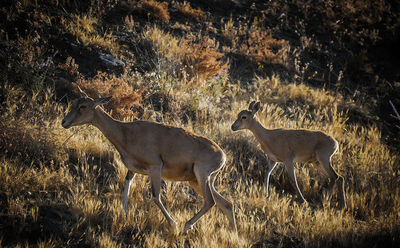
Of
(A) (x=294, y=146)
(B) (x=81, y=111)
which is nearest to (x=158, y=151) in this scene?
(B) (x=81, y=111)

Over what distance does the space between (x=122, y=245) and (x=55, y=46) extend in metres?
8.10

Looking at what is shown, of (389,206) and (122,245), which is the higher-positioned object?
(389,206)

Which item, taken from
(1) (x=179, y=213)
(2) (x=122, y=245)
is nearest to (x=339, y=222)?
(1) (x=179, y=213)

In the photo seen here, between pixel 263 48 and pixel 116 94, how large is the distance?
27.2 ft

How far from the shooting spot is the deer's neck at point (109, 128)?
256 inches

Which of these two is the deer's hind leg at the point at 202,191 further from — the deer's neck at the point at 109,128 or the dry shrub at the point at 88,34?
the dry shrub at the point at 88,34

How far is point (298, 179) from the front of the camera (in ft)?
31.1

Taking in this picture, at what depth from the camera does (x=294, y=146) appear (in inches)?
360

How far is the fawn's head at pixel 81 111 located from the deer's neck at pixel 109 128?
0.41 feet

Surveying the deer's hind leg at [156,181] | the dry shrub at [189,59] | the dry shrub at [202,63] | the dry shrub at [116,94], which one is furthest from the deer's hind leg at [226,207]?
the dry shrub at [202,63]

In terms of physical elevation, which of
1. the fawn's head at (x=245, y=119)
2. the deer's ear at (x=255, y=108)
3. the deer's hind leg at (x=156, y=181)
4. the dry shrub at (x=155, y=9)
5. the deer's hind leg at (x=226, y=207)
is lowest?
the deer's hind leg at (x=226, y=207)

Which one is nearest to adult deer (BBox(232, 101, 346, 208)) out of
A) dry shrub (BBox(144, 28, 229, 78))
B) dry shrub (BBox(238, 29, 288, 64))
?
dry shrub (BBox(144, 28, 229, 78))

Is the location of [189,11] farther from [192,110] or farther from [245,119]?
[245,119]

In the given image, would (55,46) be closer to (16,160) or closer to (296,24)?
(16,160)
